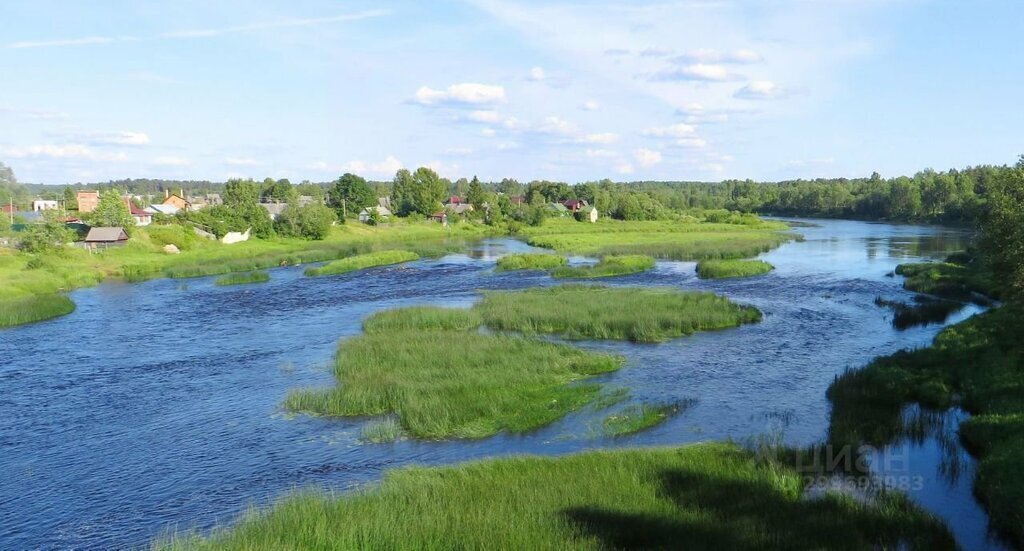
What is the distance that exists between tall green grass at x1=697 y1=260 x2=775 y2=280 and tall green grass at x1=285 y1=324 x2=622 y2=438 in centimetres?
2960

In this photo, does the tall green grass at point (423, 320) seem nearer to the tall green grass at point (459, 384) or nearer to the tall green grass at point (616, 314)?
the tall green grass at point (616, 314)

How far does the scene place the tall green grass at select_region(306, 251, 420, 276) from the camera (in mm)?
65375

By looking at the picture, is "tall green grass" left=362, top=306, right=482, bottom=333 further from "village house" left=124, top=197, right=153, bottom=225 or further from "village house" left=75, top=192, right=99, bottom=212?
"village house" left=75, top=192, right=99, bottom=212

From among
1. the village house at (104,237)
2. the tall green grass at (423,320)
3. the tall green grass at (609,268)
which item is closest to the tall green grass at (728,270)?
the tall green grass at (609,268)

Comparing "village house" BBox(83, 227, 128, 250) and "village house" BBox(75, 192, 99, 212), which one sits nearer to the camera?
"village house" BBox(83, 227, 128, 250)

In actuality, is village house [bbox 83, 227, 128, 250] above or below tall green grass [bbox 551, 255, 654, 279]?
above

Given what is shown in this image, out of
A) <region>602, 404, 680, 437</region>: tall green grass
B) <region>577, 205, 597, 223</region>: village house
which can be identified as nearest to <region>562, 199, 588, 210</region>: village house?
<region>577, 205, 597, 223</region>: village house

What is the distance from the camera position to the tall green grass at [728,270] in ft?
188

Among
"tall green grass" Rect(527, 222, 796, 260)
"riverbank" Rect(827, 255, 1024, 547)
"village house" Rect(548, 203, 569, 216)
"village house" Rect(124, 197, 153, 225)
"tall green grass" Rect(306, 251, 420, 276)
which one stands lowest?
"riverbank" Rect(827, 255, 1024, 547)

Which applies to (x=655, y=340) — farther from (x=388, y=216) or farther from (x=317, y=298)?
(x=388, y=216)

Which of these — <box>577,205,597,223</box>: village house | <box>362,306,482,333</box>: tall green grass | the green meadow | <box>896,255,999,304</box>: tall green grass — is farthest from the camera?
<box>577,205,597,223</box>: village house

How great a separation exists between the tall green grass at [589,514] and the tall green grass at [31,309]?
3533 cm

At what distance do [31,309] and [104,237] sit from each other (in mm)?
32846

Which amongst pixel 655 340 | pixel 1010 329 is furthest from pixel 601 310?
pixel 1010 329
